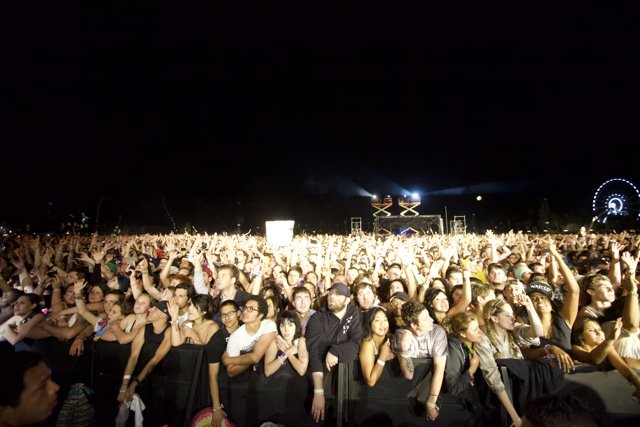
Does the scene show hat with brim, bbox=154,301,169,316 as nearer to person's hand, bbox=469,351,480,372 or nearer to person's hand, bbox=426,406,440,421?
person's hand, bbox=426,406,440,421

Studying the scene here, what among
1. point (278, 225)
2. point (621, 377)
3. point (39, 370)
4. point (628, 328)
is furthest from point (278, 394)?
point (278, 225)

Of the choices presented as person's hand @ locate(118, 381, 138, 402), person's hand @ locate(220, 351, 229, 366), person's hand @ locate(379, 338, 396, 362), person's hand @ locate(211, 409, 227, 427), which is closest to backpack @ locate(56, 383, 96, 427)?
person's hand @ locate(118, 381, 138, 402)

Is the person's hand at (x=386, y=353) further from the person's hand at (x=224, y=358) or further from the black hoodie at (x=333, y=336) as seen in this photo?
the person's hand at (x=224, y=358)

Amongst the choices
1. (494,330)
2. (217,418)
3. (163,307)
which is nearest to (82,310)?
(163,307)

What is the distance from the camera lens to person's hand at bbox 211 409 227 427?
3557 millimetres

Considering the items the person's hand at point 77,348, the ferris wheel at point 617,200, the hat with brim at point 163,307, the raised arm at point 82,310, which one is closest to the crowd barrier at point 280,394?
the person's hand at point 77,348

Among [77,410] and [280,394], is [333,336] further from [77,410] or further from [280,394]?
[77,410]

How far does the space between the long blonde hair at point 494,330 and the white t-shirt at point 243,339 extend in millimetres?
2475

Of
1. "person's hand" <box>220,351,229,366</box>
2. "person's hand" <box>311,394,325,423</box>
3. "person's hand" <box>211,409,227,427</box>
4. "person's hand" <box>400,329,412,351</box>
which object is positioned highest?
"person's hand" <box>400,329,412,351</box>

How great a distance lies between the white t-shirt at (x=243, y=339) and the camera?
3.83 meters

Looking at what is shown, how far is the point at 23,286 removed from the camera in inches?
242

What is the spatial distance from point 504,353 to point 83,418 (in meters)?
4.68

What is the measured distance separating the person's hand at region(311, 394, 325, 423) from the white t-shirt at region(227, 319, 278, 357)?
898mm

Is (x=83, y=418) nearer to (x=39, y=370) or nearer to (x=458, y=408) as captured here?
(x=39, y=370)
